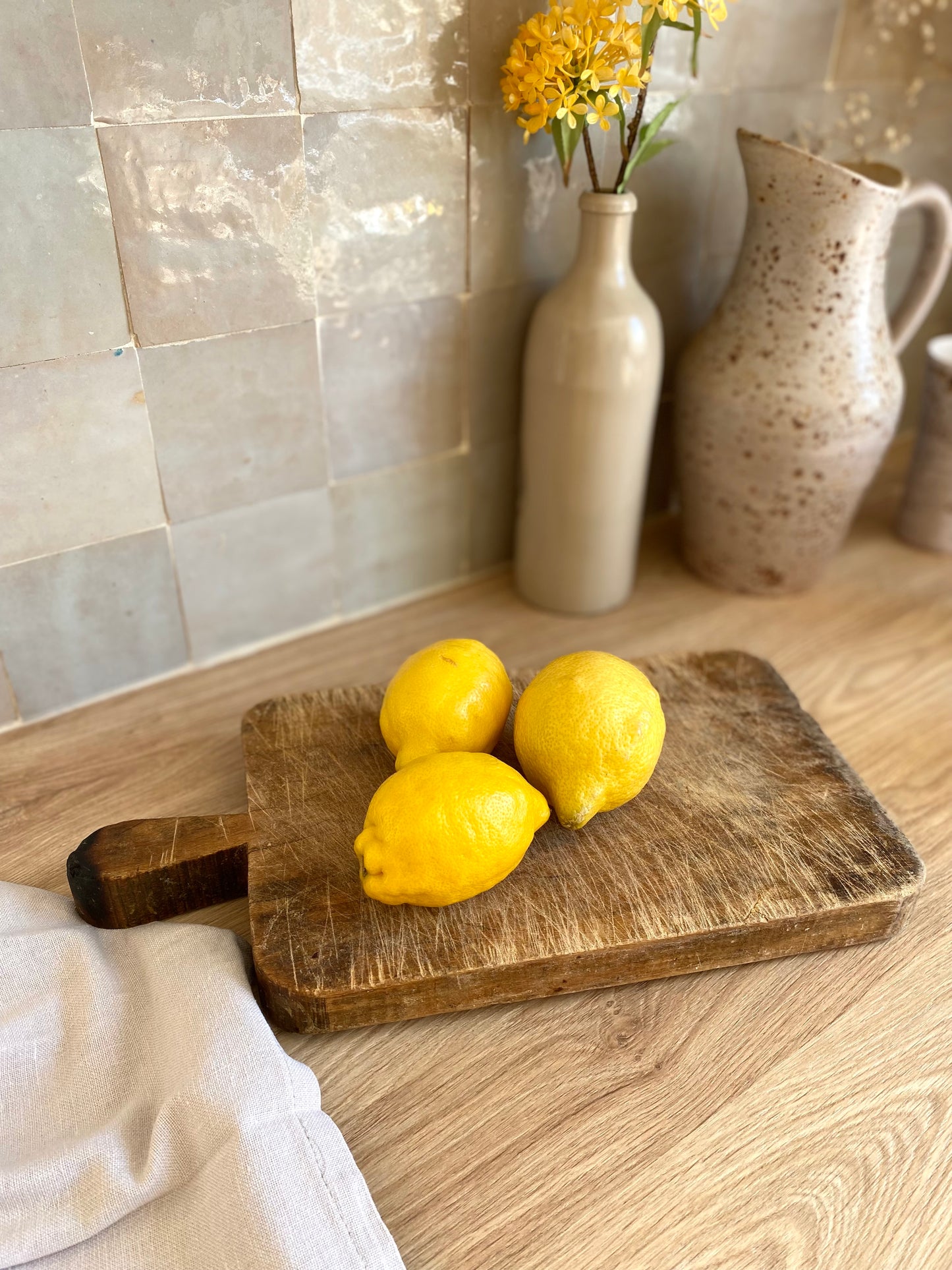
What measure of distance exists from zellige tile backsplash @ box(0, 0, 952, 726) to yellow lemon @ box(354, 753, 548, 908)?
0.31 m

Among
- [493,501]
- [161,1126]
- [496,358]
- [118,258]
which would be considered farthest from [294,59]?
[161,1126]

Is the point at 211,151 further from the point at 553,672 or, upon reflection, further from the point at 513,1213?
the point at 513,1213

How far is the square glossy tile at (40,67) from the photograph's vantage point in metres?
0.52

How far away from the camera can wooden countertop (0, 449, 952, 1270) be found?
0.43 meters

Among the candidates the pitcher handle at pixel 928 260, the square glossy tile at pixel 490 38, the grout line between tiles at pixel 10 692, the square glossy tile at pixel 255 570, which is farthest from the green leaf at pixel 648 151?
the grout line between tiles at pixel 10 692

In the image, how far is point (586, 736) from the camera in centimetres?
54

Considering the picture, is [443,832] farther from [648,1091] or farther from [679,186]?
[679,186]

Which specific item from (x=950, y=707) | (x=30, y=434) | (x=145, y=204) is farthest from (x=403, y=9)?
(x=950, y=707)

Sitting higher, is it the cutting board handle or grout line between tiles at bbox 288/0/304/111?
grout line between tiles at bbox 288/0/304/111

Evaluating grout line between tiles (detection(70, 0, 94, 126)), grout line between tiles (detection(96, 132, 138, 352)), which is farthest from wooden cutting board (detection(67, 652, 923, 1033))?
grout line between tiles (detection(70, 0, 94, 126))

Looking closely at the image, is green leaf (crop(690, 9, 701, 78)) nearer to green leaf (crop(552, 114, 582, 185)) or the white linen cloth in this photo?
green leaf (crop(552, 114, 582, 185))

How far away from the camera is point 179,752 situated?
0.70 m

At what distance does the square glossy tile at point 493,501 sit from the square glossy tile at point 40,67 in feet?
1.28

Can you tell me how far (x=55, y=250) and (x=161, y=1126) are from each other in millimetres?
473
